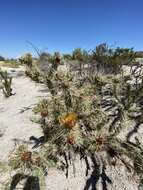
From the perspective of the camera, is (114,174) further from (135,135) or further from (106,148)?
(135,135)

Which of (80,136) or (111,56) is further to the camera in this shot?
(111,56)

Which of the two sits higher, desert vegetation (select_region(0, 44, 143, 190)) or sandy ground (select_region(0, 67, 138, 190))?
desert vegetation (select_region(0, 44, 143, 190))

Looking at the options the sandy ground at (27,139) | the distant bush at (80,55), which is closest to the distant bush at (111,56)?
the distant bush at (80,55)

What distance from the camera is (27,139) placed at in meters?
4.16

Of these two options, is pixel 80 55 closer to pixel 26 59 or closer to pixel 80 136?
pixel 26 59

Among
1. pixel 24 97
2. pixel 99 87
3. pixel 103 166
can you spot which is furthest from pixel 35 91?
pixel 103 166

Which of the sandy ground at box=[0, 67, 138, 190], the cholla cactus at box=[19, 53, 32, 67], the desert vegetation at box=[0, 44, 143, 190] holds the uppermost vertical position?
the cholla cactus at box=[19, 53, 32, 67]

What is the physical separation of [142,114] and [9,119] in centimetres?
282

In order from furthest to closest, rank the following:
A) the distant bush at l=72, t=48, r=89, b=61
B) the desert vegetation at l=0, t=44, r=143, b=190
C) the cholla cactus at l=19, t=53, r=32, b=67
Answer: the distant bush at l=72, t=48, r=89, b=61 → the cholla cactus at l=19, t=53, r=32, b=67 → the desert vegetation at l=0, t=44, r=143, b=190

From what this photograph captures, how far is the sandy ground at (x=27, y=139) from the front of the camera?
3.00m

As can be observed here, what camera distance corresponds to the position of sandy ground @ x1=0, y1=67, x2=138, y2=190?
9.84 ft

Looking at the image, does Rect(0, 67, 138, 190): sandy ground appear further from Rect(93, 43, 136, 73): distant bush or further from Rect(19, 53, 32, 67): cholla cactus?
Rect(93, 43, 136, 73): distant bush

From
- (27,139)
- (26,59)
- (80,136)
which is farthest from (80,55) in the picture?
(80,136)

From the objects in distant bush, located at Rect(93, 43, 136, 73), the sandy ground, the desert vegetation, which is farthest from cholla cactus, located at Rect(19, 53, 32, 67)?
distant bush, located at Rect(93, 43, 136, 73)
